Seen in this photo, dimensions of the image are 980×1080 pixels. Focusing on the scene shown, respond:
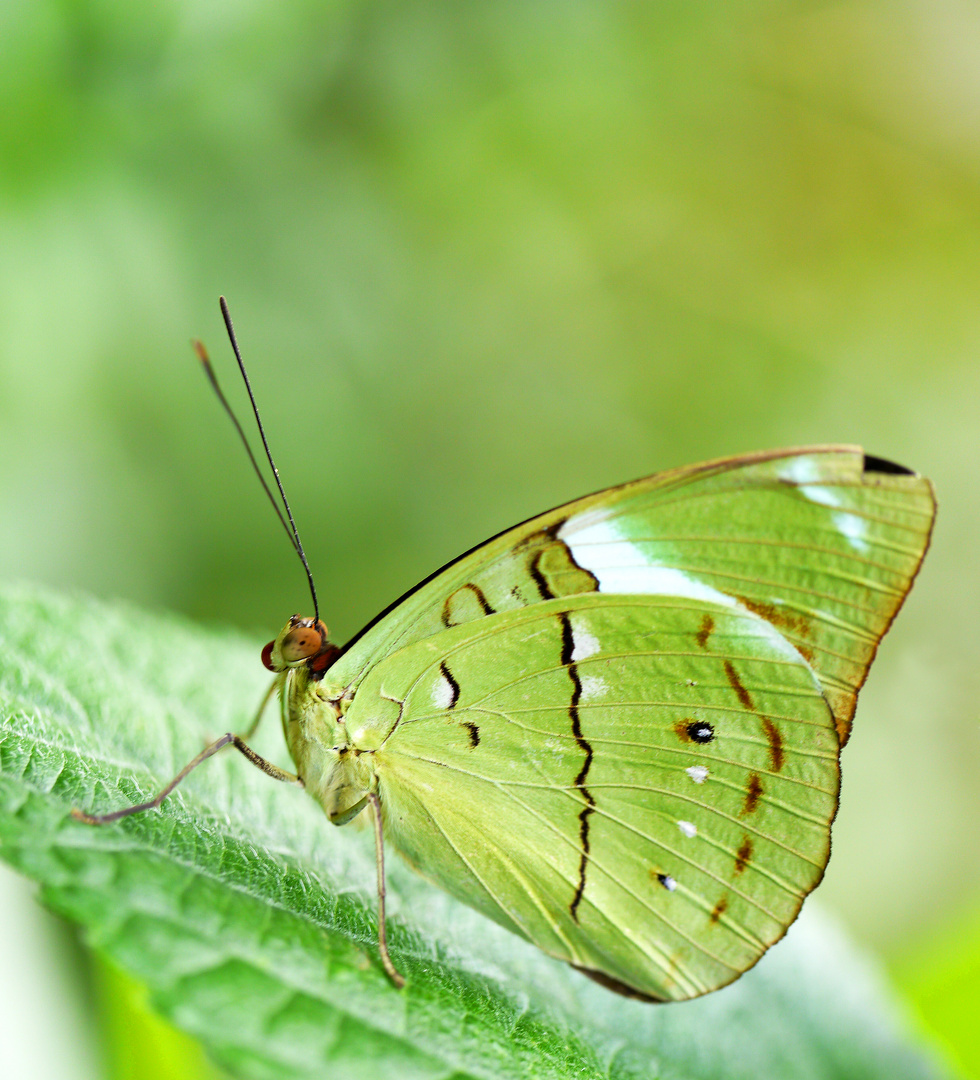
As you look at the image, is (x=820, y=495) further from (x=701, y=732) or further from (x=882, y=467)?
(x=701, y=732)

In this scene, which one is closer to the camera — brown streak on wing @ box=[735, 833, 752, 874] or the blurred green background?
brown streak on wing @ box=[735, 833, 752, 874]

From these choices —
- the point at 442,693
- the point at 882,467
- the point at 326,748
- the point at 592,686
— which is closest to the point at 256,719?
the point at 326,748

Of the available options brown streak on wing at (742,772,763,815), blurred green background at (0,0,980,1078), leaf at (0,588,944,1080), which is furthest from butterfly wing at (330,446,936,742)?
blurred green background at (0,0,980,1078)

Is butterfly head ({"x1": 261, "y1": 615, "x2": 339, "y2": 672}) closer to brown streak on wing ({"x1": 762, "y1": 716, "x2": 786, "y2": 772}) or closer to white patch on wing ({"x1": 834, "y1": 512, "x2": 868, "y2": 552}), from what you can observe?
brown streak on wing ({"x1": 762, "y1": 716, "x2": 786, "y2": 772})

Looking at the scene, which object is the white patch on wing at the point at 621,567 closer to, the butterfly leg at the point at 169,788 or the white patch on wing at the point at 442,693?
the white patch on wing at the point at 442,693

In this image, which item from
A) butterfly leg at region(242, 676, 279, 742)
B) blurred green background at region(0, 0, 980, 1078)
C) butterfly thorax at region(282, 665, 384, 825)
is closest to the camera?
butterfly thorax at region(282, 665, 384, 825)

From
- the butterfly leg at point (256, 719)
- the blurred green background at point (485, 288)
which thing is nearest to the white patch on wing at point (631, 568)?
the butterfly leg at point (256, 719)
